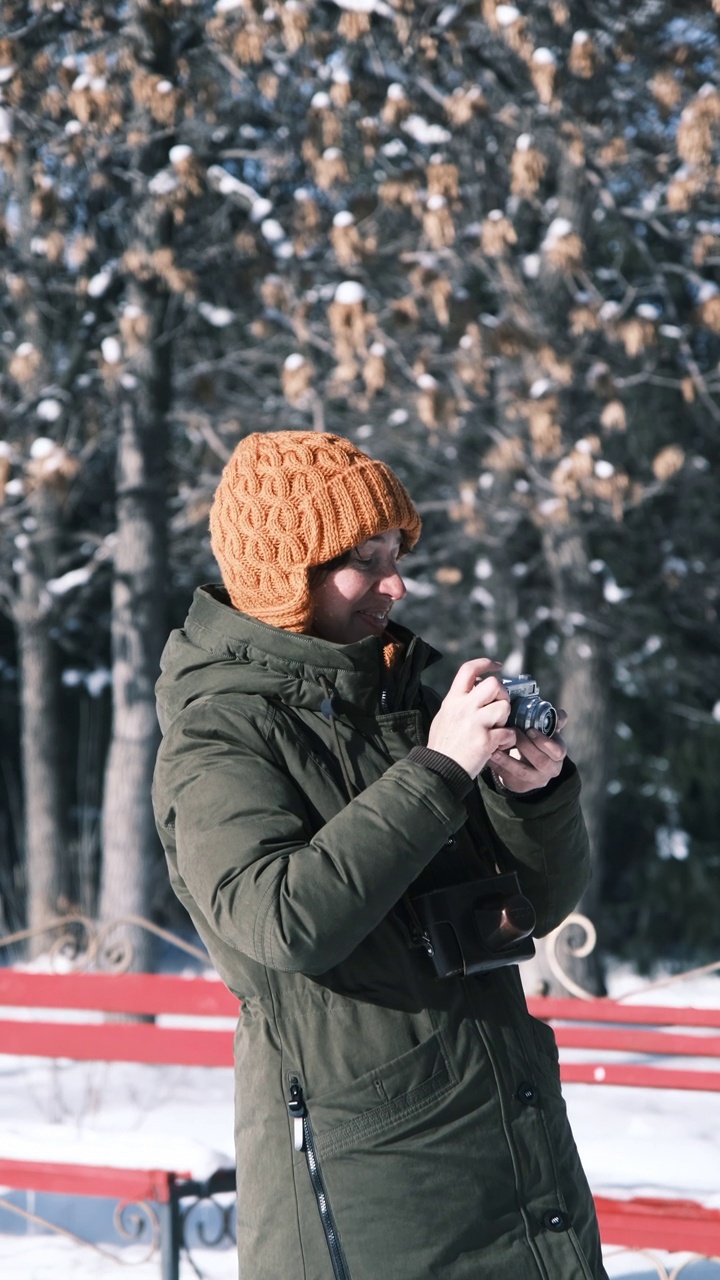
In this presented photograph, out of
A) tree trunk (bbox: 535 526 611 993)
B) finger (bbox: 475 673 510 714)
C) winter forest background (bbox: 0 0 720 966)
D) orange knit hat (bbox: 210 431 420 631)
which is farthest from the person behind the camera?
tree trunk (bbox: 535 526 611 993)

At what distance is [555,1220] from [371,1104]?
253 mm

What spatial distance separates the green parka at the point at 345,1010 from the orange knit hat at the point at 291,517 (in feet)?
0.14

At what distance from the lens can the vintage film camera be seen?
57.4 inches

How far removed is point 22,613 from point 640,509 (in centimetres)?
354

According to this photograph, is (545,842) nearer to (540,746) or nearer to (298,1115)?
(540,746)

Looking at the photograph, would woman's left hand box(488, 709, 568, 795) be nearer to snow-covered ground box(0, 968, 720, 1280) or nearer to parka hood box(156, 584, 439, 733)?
parka hood box(156, 584, 439, 733)

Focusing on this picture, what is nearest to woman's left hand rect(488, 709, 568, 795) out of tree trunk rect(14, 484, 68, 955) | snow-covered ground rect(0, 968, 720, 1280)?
snow-covered ground rect(0, 968, 720, 1280)

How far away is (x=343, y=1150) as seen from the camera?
141 centimetres

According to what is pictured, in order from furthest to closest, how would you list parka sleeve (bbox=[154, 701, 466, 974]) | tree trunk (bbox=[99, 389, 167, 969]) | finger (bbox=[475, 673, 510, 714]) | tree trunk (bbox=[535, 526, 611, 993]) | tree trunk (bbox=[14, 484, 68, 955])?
1. tree trunk (bbox=[14, 484, 68, 955])
2. tree trunk (bbox=[535, 526, 611, 993])
3. tree trunk (bbox=[99, 389, 167, 969])
4. finger (bbox=[475, 673, 510, 714])
5. parka sleeve (bbox=[154, 701, 466, 974])

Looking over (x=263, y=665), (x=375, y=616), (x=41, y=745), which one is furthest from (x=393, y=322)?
(x=263, y=665)

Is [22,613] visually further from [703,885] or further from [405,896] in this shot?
[405,896]

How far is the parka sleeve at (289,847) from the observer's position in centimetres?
132

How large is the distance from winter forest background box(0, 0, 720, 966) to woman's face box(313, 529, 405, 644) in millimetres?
4275

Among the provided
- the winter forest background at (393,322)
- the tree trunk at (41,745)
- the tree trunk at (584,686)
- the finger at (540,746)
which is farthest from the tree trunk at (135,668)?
the finger at (540,746)
